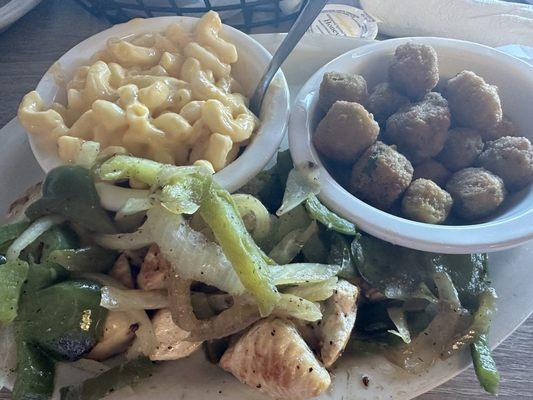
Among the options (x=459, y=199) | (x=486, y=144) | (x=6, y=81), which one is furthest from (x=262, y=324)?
(x=6, y=81)

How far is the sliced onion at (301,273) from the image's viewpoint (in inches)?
36.3

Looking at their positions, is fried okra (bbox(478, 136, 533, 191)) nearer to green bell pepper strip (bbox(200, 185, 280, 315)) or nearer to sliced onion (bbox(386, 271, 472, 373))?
sliced onion (bbox(386, 271, 472, 373))

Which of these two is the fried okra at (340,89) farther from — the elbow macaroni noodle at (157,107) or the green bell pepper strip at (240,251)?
the green bell pepper strip at (240,251)

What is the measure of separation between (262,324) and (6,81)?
1292mm

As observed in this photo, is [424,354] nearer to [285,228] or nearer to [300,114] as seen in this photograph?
[285,228]

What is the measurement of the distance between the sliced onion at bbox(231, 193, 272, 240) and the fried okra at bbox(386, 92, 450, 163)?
34 centimetres

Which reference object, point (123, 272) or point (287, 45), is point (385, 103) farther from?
point (123, 272)

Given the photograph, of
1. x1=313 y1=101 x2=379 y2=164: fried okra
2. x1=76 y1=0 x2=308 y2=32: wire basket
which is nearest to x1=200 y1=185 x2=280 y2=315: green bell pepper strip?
x1=313 y1=101 x2=379 y2=164: fried okra

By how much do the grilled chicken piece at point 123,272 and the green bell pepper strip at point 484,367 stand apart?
0.64 meters

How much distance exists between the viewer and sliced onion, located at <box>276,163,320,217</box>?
3.38ft

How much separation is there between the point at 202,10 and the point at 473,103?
0.86 metres

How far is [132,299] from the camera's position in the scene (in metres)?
0.95

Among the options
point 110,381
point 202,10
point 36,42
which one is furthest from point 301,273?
point 36,42

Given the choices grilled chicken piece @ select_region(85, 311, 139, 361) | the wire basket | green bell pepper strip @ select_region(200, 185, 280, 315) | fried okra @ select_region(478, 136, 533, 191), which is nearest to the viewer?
green bell pepper strip @ select_region(200, 185, 280, 315)
